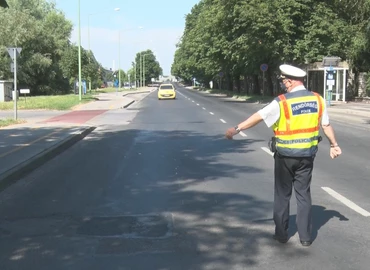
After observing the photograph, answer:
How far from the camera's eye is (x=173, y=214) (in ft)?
20.9

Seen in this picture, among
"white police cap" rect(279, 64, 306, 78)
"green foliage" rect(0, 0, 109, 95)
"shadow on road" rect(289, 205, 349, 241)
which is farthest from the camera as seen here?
"green foliage" rect(0, 0, 109, 95)

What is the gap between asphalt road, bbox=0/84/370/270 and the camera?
4781 mm

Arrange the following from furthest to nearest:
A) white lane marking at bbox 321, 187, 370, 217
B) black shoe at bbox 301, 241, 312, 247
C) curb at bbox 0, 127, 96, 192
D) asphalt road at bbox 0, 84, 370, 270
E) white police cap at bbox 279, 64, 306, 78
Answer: curb at bbox 0, 127, 96, 192 < white lane marking at bbox 321, 187, 370, 217 < black shoe at bbox 301, 241, 312, 247 < white police cap at bbox 279, 64, 306, 78 < asphalt road at bbox 0, 84, 370, 270

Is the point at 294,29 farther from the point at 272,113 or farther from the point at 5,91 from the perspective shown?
the point at 272,113

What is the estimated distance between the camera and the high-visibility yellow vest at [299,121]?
4820 mm

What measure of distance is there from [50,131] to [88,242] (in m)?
11.5

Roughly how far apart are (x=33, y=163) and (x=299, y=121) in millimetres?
6783

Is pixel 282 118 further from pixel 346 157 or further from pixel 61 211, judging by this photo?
pixel 346 157

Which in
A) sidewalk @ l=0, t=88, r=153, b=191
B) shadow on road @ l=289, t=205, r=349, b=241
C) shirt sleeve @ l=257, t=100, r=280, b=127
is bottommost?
shadow on road @ l=289, t=205, r=349, b=241

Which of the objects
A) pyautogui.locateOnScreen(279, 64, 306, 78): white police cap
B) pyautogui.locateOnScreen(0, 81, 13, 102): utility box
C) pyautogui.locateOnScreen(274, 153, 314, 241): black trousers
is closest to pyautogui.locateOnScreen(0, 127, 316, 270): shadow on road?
pyautogui.locateOnScreen(274, 153, 314, 241): black trousers

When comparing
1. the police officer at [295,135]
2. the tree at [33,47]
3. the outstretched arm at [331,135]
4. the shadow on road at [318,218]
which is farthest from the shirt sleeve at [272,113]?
the tree at [33,47]

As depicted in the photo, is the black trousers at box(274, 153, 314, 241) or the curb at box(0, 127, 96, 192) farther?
the curb at box(0, 127, 96, 192)

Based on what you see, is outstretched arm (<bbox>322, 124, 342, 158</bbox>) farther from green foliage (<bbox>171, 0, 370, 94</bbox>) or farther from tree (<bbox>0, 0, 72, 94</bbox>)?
tree (<bbox>0, 0, 72, 94</bbox>)

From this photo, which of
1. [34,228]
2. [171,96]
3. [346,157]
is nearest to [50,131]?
[346,157]
